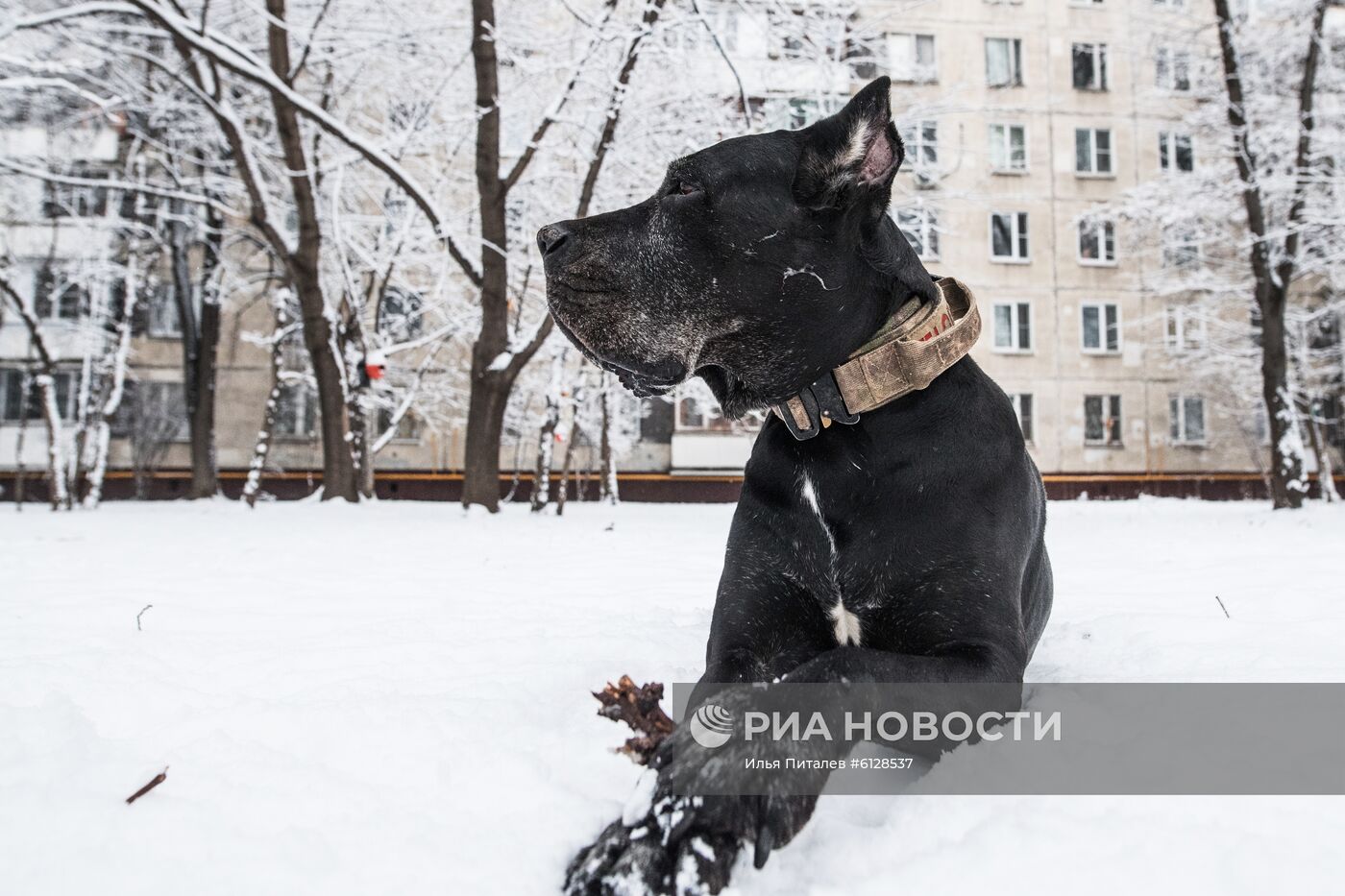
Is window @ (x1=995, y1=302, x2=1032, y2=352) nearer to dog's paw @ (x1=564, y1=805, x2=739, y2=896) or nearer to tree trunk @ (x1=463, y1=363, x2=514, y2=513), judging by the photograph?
tree trunk @ (x1=463, y1=363, x2=514, y2=513)

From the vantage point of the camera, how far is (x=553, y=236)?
95.2 inches

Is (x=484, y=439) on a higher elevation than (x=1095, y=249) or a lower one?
lower

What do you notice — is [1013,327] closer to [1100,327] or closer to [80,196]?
[1100,327]

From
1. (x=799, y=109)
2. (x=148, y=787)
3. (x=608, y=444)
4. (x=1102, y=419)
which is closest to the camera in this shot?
(x=148, y=787)

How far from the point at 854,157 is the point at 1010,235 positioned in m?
26.8

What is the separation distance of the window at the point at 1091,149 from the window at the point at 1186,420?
7.09 meters

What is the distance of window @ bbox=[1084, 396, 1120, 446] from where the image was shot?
2623cm

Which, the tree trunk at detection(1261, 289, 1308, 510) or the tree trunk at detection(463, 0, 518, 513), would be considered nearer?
the tree trunk at detection(463, 0, 518, 513)

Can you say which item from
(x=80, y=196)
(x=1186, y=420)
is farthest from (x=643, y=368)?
(x=1186, y=420)

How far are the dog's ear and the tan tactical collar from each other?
0.32 meters

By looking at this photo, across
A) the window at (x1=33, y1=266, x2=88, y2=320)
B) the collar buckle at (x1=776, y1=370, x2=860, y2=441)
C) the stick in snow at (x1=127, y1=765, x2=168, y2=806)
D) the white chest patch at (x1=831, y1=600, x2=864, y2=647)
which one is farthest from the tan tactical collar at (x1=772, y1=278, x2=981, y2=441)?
the window at (x1=33, y1=266, x2=88, y2=320)

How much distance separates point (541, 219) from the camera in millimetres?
14195

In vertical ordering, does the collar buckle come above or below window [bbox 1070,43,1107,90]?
below

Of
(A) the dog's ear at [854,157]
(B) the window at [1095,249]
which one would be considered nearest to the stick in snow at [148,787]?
(A) the dog's ear at [854,157]
